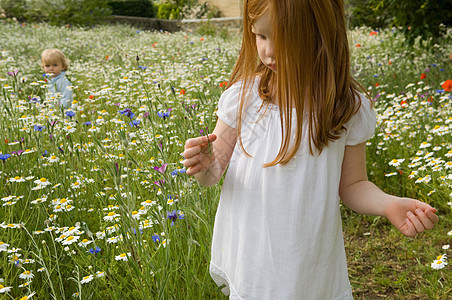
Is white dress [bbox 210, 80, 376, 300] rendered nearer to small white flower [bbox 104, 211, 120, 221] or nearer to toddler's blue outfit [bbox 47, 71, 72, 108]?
small white flower [bbox 104, 211, 120, 221]

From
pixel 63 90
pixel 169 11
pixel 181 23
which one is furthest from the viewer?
pixel 169 11

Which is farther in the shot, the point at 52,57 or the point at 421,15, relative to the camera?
the point at 421,15

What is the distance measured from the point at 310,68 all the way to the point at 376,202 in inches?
14.8

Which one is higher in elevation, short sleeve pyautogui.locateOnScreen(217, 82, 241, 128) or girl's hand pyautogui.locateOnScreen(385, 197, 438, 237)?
short sleeve pyautogui.locateOnScreen(217, 82, 241, 128)

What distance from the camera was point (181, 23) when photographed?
46.6 ft

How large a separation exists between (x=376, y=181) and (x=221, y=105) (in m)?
2.07

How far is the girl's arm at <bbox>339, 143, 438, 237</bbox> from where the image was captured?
111cm

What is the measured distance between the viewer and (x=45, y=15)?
1312cm

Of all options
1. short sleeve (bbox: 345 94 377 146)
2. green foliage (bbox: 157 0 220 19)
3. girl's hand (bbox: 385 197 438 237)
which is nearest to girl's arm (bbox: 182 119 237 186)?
short sleeve (bbox: 345 94 377 146)

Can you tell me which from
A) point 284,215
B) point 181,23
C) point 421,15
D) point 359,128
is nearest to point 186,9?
point 181,23

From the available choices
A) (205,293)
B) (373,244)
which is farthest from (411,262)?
(205,293)

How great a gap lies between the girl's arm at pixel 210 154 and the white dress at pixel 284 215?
35 millimetres

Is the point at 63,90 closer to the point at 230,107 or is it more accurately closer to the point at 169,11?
the point at 230,107

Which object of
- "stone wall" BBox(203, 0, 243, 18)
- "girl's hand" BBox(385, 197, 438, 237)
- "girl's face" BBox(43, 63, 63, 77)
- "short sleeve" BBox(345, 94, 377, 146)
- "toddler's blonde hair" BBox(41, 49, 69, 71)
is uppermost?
"short sleeve" BBox(345, 94, 377, 146)
